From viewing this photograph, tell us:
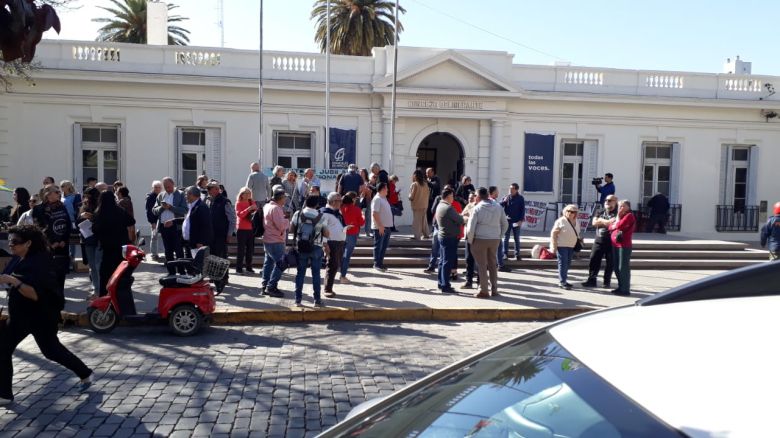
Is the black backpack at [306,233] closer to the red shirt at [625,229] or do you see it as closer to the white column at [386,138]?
the red shirt at [625,229]

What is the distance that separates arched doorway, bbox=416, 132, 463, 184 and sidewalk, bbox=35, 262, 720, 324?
36.6 ft

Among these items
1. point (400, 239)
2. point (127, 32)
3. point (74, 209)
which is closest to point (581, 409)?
point (74, 209)

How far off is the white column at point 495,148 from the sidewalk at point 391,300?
762 cm

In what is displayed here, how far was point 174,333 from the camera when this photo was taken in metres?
8.72

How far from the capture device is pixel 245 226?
43.2 feet

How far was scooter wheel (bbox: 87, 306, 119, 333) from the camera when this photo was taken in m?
8.73

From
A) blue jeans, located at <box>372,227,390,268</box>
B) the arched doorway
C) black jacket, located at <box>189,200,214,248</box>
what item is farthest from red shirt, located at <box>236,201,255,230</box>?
the arched doorway

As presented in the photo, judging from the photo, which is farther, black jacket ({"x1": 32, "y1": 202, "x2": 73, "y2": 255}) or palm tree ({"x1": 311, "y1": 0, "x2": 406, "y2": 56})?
palm tree ({"x1": 311, "y1": 0, "x2": 406, "y2": 56})

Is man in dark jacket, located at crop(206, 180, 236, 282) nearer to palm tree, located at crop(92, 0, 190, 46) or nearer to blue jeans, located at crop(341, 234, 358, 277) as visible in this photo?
blue jeans, located at crop(341, 234, 358, 277)

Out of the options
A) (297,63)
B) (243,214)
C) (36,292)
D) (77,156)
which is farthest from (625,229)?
(77,156)

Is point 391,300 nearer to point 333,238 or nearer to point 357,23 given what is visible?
point 333,238

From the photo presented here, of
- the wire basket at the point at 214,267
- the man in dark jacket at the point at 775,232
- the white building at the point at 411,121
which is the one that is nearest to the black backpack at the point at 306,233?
the wire basket at the point at 214,267

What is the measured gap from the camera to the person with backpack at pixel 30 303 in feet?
19.2

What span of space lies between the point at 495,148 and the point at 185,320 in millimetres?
14589
